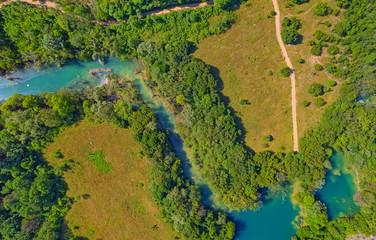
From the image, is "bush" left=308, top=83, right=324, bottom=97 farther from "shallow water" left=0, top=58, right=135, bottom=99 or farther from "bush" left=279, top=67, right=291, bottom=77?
"shallow water" left=0, top=58, right=135, bottom=99

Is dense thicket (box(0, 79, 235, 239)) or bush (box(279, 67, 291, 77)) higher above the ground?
bush (box(279, 67, 291, 77))

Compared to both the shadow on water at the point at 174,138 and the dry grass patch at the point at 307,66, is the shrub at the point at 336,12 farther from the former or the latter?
the shadow on water at the point at 174,138

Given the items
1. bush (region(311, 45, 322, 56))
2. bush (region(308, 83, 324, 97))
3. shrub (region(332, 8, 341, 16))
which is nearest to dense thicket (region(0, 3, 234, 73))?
bush (region(311, 45, 322, 56))

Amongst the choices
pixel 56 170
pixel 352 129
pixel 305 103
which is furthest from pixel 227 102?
pixel 56 170

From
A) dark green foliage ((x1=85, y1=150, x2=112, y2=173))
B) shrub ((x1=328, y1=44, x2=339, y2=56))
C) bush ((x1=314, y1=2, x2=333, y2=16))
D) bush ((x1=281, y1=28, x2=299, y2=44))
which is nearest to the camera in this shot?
bush ((x1=314, y1=2, x2=333, y2=16))

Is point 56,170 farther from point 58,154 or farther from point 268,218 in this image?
point 268,218

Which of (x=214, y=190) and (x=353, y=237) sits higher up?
(x=214, y=190)

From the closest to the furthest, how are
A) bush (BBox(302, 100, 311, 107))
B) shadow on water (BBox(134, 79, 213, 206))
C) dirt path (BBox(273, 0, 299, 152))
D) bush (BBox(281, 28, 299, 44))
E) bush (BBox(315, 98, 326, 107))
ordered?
bush (BBox(281, 28, 299, 44))
bush (BBox(315, 98, 326, 107))
bush (BBox(302, 100, 311, 107))
dirt path (BBox(273, 0, 299, 152))
shadow on water (BBox(134, 79, 213, 206))

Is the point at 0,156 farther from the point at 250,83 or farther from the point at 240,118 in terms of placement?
the point at 250,83

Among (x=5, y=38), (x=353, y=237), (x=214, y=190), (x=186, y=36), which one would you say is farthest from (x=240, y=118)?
(x=5, y=38)
